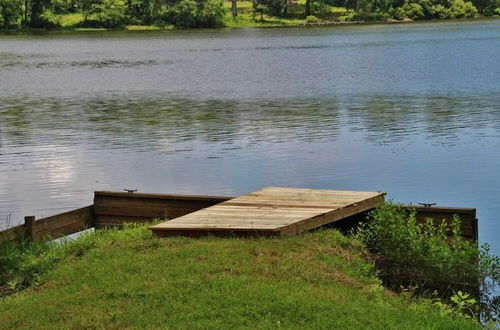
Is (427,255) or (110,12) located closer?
(427,255)

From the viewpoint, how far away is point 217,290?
852 cm

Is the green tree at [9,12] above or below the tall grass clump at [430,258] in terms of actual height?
above

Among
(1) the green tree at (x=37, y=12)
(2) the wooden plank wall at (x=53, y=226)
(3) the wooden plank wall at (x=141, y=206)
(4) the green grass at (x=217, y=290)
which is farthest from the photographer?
(1) the green tree at (x=37, y=12)

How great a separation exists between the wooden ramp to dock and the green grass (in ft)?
0.67

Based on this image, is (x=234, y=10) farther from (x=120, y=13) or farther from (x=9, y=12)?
(x=9, y=12)

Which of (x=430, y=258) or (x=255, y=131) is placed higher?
(x=430, y=258)

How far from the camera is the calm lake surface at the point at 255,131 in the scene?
63.5 ft

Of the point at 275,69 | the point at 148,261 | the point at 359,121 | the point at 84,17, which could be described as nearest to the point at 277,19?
the point at 84,17

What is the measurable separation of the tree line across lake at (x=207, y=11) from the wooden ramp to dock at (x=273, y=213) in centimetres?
12692

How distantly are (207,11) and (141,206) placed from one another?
132746mm

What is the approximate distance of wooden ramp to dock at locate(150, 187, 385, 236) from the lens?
10.8 m

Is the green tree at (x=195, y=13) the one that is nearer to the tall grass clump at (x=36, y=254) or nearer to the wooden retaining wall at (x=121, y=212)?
the wooden retaining wall at (x=121, y=212)

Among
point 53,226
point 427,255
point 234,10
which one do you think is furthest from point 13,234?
point 234,10

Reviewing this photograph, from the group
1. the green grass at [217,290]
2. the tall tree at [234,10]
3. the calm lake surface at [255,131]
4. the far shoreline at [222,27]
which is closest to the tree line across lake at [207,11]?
the tall tree at [234,10]
